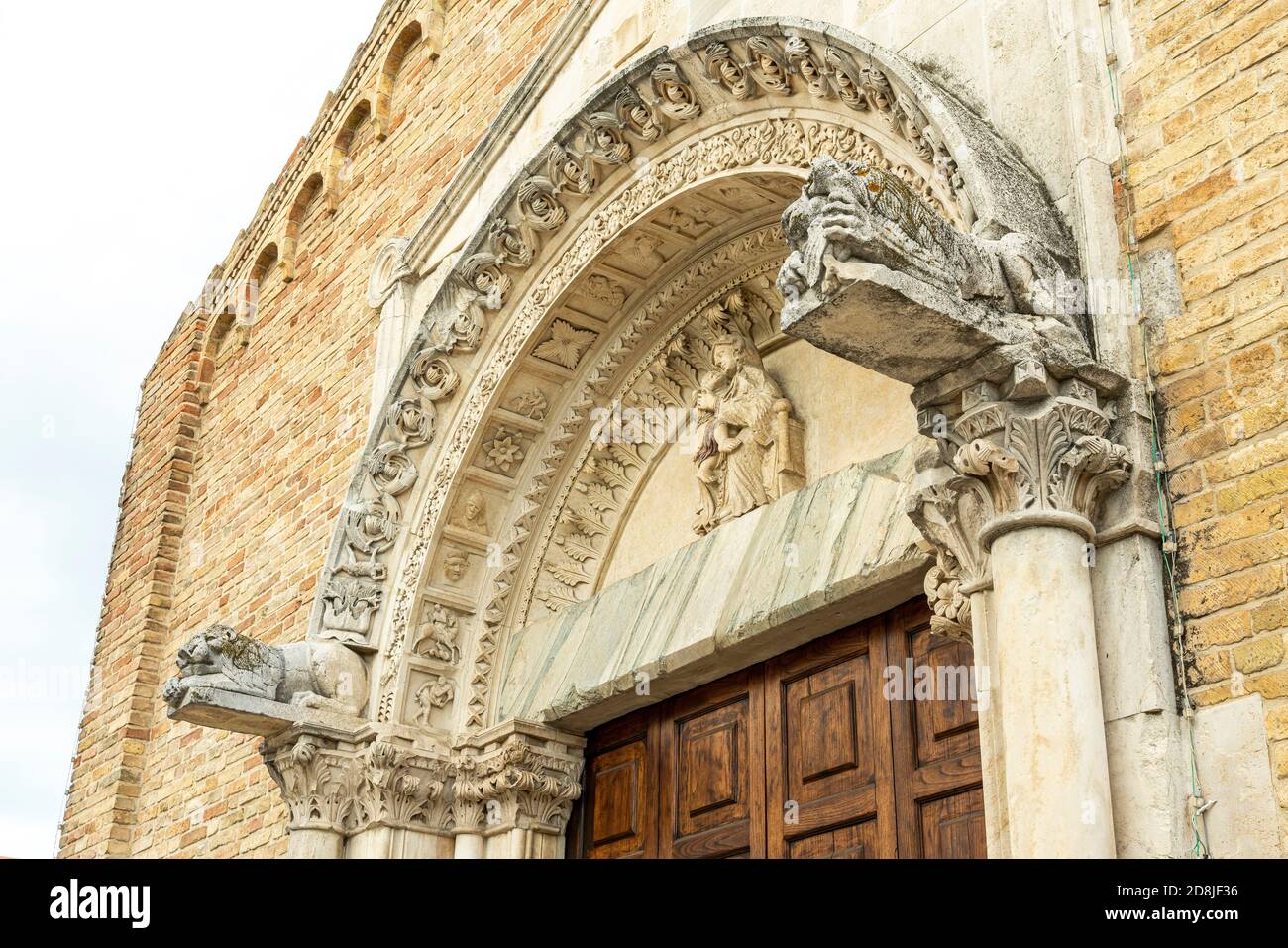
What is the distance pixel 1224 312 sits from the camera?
3.96m

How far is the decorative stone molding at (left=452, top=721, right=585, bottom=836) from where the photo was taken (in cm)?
661

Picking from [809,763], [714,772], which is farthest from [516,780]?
[809,763]

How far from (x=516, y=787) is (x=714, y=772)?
983 mm

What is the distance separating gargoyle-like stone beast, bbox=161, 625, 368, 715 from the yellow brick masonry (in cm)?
397

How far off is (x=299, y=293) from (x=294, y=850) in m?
3.97

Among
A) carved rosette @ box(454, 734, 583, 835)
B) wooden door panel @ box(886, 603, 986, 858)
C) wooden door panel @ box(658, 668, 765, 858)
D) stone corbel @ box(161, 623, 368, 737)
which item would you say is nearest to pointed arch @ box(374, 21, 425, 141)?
stone corbel @ box(161, 623, 368, 737)

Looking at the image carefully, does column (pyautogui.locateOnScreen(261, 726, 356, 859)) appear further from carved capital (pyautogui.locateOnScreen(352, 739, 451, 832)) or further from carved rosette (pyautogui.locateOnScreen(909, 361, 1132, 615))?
carved rosette (pyautogui.locateOnScreen(909, 361, 1132, 615))

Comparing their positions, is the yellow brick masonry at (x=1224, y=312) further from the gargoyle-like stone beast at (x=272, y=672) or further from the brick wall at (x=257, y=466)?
the brick wall at (x=257, y=466)

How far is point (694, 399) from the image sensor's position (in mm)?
6906

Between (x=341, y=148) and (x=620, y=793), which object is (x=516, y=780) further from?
(x=341, y=148)

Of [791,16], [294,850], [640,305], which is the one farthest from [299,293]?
[791,16]

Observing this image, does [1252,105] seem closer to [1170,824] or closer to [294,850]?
[1170,824]

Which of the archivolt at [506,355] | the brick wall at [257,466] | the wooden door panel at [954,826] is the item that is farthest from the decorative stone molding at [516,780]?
the wooden door panel at [954,826]

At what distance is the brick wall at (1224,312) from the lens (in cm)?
367
